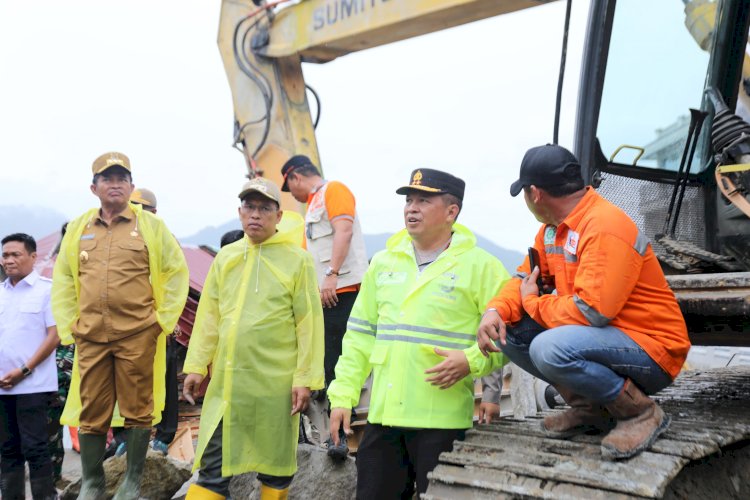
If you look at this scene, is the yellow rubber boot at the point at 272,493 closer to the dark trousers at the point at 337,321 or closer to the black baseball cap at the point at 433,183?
the dark trousers at the point at 337,321

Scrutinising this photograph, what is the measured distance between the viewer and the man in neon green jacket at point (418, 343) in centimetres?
306

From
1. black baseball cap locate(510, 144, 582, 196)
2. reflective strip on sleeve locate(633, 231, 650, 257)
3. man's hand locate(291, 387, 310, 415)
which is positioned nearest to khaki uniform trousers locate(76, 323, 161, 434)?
man's hand locate(291, 387, 310, 415)

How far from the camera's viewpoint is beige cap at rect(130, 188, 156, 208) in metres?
5.80

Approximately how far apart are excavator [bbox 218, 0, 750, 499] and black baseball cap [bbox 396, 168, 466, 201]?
549mm

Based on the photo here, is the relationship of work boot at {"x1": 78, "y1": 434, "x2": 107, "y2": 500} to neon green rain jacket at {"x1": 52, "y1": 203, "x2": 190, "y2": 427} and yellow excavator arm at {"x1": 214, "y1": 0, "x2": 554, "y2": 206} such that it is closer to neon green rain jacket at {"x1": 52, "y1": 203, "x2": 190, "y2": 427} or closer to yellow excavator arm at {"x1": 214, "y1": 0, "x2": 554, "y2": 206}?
neon green rain jacket at {"x1": 52, "y1": 203, "x2": 190, "y2": 427}

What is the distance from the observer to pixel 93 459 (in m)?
4.16

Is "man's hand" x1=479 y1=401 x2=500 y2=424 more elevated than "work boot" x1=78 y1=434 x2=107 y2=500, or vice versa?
"man's hand" x1=479 y1=401 x2=500 y2=424

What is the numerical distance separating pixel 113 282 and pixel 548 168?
95.7 inches

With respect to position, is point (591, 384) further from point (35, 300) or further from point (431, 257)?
point (35, 300)

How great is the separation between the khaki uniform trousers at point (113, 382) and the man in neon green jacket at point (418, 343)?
1334mm

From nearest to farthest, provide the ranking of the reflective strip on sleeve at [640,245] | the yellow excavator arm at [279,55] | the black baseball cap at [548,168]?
the reflective strip on sleeve at [640,245] < the black baseball cap at [548,168] < the yellow excavator arm at [279,55]

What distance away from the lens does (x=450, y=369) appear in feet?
9.82

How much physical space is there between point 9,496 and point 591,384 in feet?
12.9

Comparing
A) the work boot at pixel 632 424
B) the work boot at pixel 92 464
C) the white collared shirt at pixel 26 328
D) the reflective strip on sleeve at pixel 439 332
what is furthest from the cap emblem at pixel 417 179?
the white collared shirt at pixel 26 328
